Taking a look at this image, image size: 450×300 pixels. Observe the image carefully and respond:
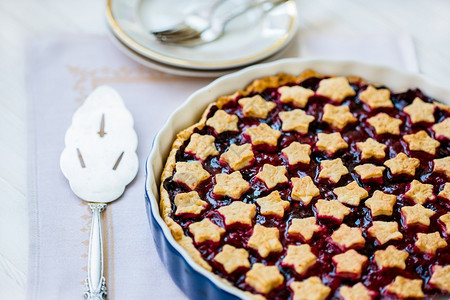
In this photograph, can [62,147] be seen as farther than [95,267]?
Yes

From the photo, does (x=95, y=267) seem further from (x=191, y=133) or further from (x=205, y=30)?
(x=205, y=30)

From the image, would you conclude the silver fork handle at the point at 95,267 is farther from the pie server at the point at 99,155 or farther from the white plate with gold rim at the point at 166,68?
the white plate with gold rim at the point at 166,68

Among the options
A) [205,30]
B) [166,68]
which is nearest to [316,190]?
[166,68]

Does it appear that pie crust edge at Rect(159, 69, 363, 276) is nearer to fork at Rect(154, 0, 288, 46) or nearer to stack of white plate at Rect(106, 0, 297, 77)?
stack of white plate at Rect(106, 0, 297, 77)

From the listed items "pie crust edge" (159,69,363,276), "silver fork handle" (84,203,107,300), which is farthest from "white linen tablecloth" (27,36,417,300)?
"pie crust edge" (159,69,363,276)

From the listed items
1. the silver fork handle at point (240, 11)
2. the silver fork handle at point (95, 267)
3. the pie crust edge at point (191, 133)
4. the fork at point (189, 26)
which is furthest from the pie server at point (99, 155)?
the silver fork handle at point (240, 11)

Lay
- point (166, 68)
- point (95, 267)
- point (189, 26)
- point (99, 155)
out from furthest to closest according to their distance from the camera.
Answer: point (189, 26)
point (166, 68)
point (99, 155)
point (95, 267)
